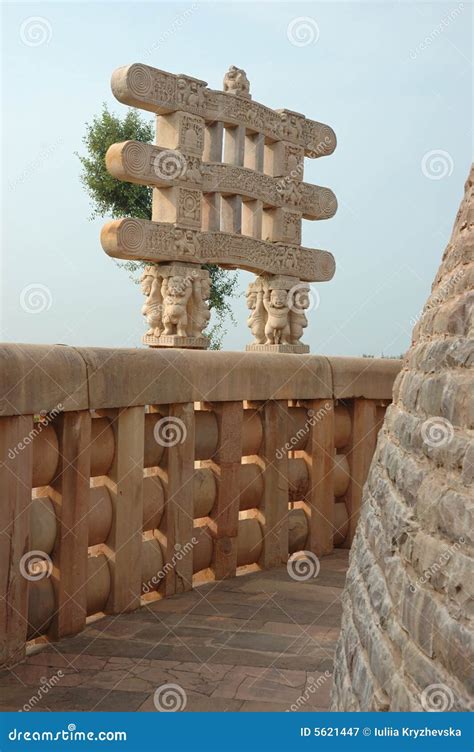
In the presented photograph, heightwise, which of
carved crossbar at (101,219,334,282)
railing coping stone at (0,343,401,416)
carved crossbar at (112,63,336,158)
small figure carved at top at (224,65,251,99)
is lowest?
railing coping stone at (0,343,401,416)

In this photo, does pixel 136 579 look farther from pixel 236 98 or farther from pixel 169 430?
pixel 236 98

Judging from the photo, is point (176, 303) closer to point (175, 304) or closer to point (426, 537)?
point (175, 304)

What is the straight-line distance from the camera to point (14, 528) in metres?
4.05

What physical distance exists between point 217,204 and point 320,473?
7.81 metres

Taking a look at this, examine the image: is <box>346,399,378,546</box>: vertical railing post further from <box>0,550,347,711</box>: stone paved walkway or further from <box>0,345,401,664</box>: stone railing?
<box>0,550,347,711</box>: stone paved walkway

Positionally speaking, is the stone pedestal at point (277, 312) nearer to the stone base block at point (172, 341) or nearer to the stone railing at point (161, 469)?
the stone base block at point (172, 341)

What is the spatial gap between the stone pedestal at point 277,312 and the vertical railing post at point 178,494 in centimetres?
960

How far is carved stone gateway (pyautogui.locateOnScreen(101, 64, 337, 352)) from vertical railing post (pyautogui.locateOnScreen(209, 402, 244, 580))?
20.6 ft

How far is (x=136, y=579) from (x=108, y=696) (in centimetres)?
134

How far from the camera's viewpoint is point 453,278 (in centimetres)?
282

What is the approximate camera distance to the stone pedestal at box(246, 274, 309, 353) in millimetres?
15117

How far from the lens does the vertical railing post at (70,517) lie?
4469 mm

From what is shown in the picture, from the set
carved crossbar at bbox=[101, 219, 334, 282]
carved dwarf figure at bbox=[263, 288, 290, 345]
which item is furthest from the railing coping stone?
carved dwarf figure at bbox=[263, 288, 290, 345]

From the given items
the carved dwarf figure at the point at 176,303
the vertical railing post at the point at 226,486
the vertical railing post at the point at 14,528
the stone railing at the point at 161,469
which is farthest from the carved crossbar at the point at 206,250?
the vertical railing post at the point at 14,528
